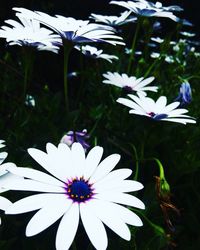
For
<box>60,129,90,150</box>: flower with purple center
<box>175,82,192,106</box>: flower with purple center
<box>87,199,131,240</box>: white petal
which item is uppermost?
<box>175,82,192,106</box>: flower with purple center

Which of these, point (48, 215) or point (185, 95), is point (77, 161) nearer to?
point (48, 215)

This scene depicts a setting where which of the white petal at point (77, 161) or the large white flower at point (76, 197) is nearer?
the large white flower at point (76, 197)

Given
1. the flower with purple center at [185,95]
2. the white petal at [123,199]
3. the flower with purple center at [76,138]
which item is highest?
the flower with purple center at [185,95]

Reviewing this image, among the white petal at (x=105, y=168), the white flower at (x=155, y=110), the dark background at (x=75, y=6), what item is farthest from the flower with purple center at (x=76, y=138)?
the dark background at (x=75, y=6)

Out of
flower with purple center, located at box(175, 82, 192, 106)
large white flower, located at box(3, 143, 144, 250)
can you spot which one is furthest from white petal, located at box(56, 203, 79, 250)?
flower with purple center, located at box(175, 82, 192, 106)

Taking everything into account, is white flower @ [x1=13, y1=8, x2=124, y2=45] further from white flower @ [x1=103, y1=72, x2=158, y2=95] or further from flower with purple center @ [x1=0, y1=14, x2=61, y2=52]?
white flower @ [x1=103, y1=72, x2=158, y2=95]

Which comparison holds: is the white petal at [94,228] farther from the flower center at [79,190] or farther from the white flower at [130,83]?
the white flower at [130,83]

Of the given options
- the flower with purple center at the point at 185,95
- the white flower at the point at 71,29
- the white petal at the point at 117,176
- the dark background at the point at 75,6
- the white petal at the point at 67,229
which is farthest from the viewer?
the dark background at the point at 75,6

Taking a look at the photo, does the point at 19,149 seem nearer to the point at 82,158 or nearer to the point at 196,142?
the point at 82,158

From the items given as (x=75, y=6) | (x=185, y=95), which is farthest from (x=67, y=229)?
(x=75, y=6)

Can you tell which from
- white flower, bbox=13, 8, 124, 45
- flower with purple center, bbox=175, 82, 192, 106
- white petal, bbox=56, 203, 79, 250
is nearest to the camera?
white petal, bbox=56, 203, 79, 250
